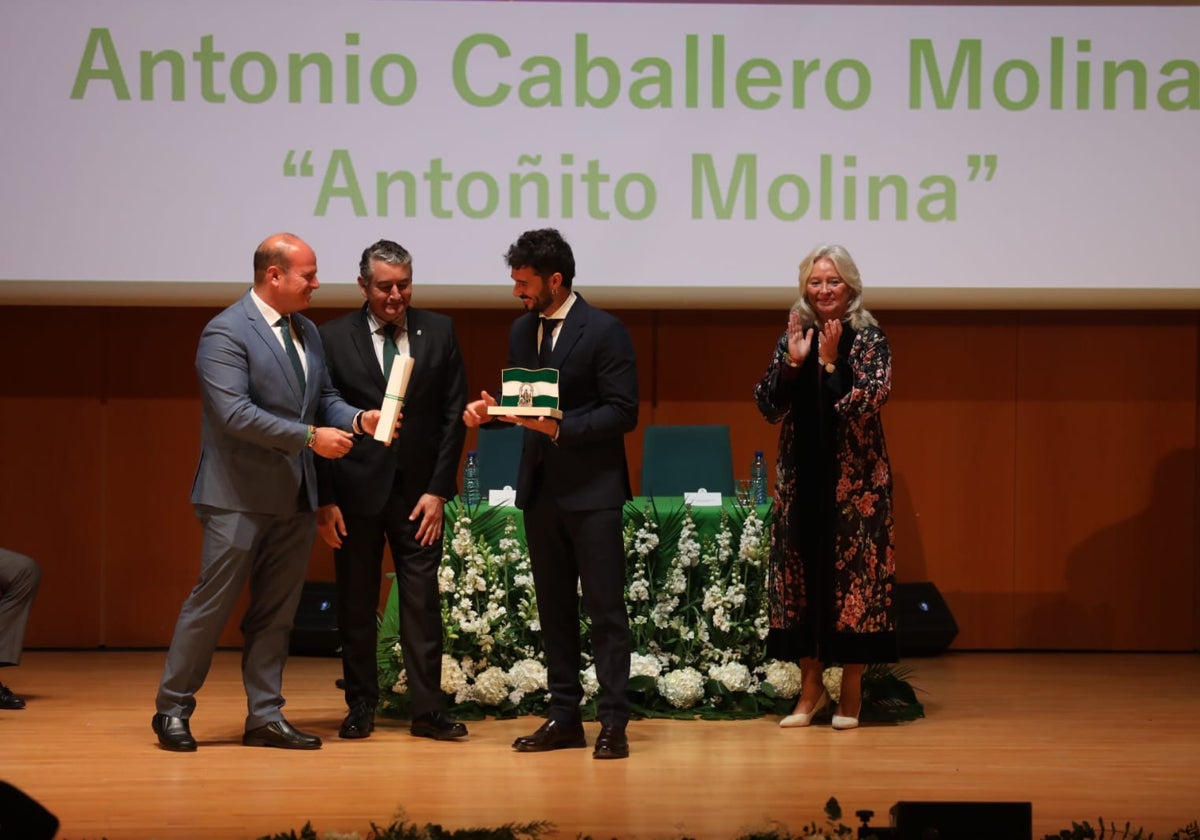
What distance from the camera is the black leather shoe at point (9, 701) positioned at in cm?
527

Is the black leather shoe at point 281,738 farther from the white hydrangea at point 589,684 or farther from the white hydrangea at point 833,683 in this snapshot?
the white hydrangea at point 833,683

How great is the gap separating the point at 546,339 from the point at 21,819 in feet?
8.61

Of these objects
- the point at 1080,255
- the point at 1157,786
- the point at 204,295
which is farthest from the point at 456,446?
the point at 1080,255

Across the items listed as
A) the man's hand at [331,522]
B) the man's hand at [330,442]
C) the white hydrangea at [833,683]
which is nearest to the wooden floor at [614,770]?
the white hydrangea at [833,683]

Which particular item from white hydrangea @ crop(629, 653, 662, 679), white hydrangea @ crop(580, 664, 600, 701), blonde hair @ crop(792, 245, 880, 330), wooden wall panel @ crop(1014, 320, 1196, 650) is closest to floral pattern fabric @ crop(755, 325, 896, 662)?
blonde hair @ crop(792, 245, 880, 330)

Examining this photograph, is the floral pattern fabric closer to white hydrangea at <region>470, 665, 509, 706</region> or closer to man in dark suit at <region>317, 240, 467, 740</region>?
white hydrangea at <region>470, 665, 509, 706</region>

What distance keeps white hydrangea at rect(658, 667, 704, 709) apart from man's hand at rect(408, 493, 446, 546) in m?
1.07

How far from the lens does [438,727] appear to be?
15.3 feet

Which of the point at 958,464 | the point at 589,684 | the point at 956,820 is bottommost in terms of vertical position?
the point at 589,684

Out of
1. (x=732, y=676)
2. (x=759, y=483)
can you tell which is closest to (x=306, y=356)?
(x=732, y=676)

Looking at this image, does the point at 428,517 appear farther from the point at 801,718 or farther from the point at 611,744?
the point at 801,718

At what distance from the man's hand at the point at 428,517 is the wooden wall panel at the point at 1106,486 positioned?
3.42 m

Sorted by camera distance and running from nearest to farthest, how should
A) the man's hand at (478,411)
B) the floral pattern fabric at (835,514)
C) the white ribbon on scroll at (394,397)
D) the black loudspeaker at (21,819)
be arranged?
the black loudspeaker at (21,819) < the white ribbon on scroll at (394,397) < the man's hand at (478,411) < the floral pattern fabric at (835,514)

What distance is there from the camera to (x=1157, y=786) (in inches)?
162
